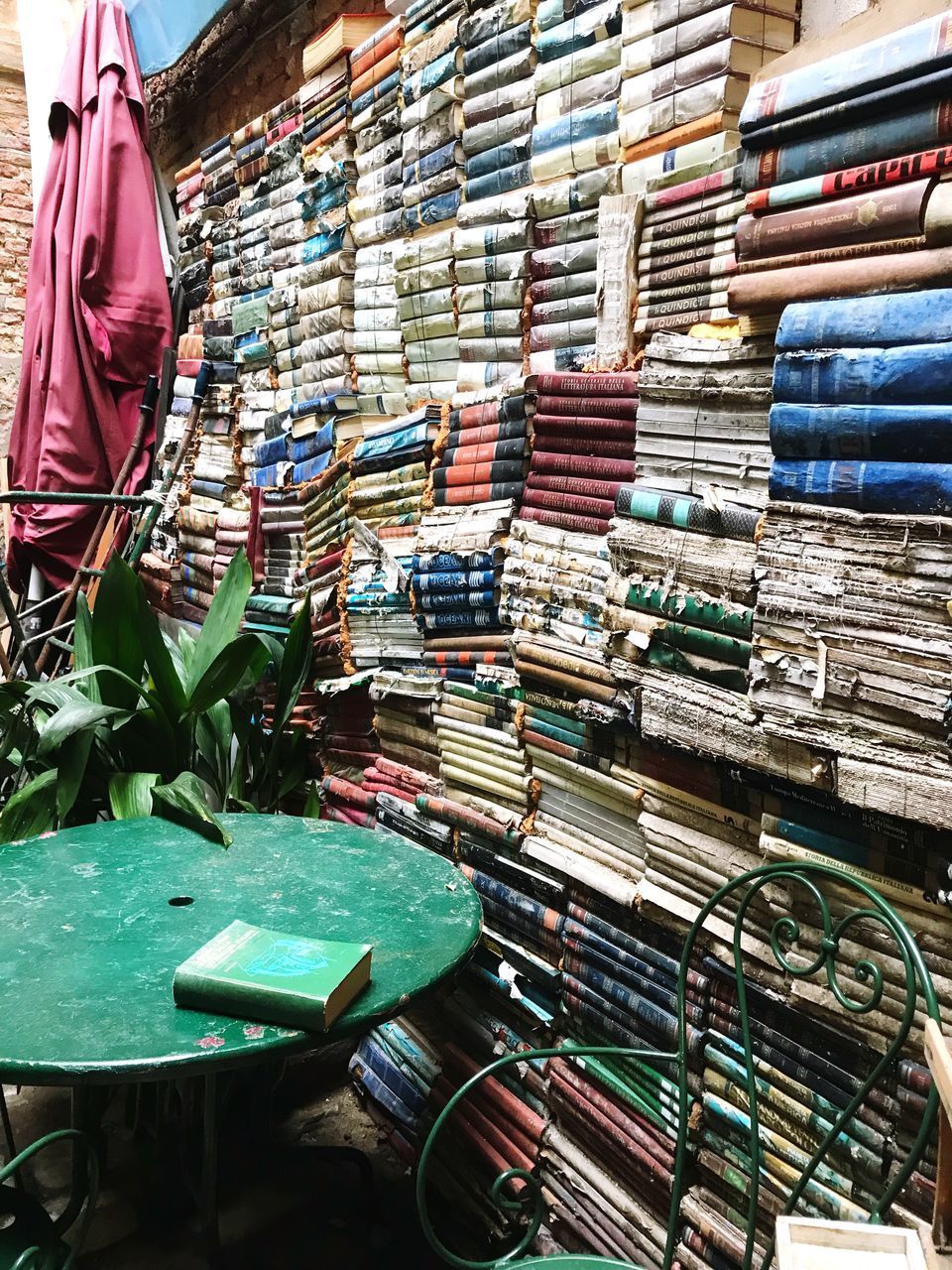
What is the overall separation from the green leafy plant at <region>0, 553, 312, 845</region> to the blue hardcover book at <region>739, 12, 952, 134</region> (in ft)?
5.45

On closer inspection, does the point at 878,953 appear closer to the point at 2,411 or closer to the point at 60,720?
the point at 60,720

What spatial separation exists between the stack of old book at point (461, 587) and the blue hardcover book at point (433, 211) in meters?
0.73

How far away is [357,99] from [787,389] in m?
1.84

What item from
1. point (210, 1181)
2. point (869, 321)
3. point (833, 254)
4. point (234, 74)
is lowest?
point (210, 1181)

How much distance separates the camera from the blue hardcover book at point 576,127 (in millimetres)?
1877

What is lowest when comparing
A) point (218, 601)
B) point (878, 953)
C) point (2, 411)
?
point (878, 953)

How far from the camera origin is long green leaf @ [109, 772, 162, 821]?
2.22 meters

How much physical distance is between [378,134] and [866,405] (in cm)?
180

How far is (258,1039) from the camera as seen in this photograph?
4.17 feet

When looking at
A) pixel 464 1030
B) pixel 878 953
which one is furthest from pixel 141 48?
pixel 878 953

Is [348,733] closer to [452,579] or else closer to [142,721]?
[142,721]

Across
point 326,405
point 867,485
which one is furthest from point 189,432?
point 867,485

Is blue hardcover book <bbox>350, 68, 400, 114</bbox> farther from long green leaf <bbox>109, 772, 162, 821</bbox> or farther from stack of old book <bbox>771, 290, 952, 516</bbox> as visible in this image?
long green leaf <bbox>109, 772, 162, 821</bbox>

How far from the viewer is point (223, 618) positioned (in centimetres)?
267
